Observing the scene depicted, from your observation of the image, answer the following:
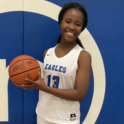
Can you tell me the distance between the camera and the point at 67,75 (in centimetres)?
95

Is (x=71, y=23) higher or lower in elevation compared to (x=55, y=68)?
higher

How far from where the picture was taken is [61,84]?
98 centimetres

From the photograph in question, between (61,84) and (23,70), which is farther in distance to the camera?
(61,84)

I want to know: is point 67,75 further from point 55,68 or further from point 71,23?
point 71,23

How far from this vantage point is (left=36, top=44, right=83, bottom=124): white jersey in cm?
96

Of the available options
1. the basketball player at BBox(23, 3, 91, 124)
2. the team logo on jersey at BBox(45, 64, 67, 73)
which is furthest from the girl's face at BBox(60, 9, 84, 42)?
the team logo on jersey at BBox(45, 64, 67, 73)

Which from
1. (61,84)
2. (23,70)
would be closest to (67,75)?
(61,84)

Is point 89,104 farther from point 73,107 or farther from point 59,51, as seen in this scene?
point 59,51

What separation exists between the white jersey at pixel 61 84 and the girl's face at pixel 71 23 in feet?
0.29

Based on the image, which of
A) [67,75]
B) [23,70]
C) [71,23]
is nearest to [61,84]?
[67,75]

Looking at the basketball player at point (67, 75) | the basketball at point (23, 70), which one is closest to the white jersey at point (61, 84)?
the basketball player at point (67, 75)

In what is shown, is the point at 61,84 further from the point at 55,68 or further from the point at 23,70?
the point at 23,70

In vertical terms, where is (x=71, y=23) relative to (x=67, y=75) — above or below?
above

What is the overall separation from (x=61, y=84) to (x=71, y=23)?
0.34 metres
